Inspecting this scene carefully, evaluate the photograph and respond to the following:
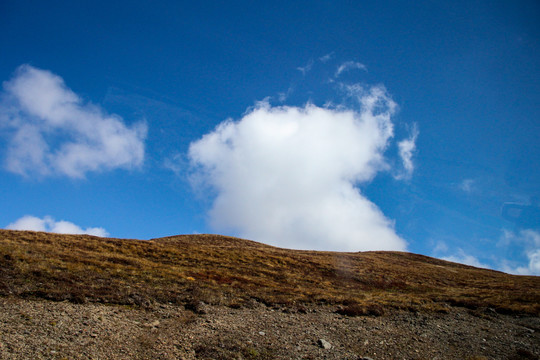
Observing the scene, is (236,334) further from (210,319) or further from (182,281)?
(182,281)

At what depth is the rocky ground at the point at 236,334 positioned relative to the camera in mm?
9898

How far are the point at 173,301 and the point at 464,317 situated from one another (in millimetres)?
21056

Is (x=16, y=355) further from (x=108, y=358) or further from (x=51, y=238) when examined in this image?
(x=51, y=238)

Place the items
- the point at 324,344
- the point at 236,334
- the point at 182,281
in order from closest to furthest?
1. the point at 324,344
2. the point at 236,334
3. the point at 182,281

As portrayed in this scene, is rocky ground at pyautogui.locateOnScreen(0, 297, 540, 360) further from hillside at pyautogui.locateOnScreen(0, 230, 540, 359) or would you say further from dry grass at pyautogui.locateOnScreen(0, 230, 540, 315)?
dry grass at pyautogui.locateOnScreen(0, 230, 540, 315)

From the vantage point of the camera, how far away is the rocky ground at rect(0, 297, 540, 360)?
990 centimetres

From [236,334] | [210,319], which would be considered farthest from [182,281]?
[236,334]

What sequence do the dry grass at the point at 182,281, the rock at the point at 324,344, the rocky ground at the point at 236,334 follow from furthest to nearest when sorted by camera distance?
the dry grass at the point at 182,281 → the rock at the point at 324,344 → the rocky ground at the point at 236,334

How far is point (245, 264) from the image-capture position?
37844 mm

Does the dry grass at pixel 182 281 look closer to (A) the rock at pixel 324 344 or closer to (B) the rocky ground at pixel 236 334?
(B) the rocky ground at pixel 236 334

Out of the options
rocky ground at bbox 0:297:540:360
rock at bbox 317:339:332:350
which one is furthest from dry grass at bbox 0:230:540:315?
rock at bbox 317:339:332:350

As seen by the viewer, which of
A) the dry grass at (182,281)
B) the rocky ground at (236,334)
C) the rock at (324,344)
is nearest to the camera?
the rocky ground at (236,334)

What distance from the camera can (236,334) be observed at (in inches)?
506

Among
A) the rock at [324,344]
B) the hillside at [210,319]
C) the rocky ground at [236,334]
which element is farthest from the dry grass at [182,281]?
the rock at [324,344]
